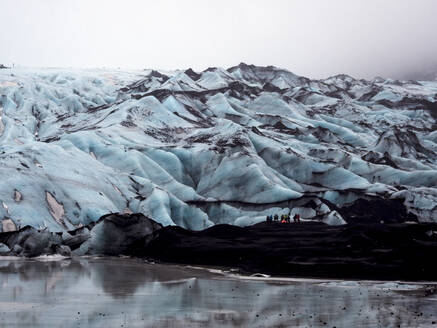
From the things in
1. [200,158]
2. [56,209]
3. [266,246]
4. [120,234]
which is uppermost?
[200,158]

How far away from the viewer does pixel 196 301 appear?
18281mm

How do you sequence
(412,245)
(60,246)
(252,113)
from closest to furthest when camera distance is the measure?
(412,245) < (60,246) < (252,113)

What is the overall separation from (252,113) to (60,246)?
57447mm

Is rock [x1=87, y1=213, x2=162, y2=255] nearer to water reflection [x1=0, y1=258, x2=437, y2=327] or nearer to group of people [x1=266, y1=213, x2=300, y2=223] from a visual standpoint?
water reflection [x1=0, y1=258, x2=437, y2=327]

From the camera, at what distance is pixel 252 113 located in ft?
296

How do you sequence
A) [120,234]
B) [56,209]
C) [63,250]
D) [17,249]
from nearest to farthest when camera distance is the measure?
[17,249]
[63,250]
[120,234]
[56,209]

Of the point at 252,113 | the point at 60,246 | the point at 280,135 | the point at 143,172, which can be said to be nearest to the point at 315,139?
the point at 280,135

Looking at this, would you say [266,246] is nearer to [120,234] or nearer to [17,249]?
[120,234]

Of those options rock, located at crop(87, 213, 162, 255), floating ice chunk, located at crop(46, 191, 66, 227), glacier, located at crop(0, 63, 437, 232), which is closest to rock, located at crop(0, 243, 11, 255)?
glacier, located at crop(0, 63, 437, 232)

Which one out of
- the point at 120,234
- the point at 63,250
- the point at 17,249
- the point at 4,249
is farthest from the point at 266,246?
the point at 4,249

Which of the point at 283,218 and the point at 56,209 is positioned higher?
the point at 56,209

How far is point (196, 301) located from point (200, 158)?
4276cm

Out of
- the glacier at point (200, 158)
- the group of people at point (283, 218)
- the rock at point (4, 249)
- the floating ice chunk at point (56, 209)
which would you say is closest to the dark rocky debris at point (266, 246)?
the rock at point (4, 249)

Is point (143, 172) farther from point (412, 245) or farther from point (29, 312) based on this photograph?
point (29, 312)
